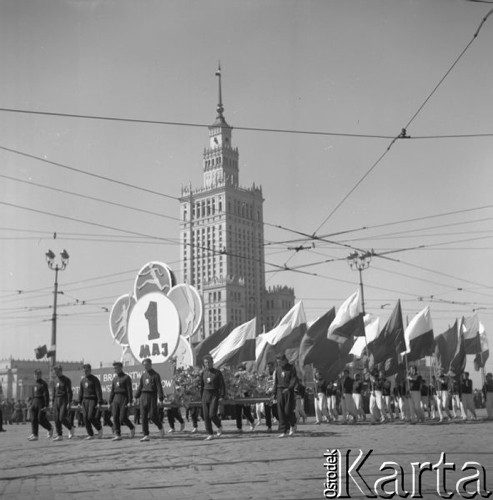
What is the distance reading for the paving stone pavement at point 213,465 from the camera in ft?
24.0

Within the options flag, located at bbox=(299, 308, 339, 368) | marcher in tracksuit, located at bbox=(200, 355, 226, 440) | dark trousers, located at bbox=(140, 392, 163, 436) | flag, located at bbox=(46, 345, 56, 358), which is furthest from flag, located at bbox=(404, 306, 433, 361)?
flag, located at bbox=(46, 345, 56, 358)

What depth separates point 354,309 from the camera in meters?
23.3

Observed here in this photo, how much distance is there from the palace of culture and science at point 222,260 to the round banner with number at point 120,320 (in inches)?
2734

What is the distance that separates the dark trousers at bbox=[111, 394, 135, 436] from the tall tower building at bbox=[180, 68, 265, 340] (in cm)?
7757

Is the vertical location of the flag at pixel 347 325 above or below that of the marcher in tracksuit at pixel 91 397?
above

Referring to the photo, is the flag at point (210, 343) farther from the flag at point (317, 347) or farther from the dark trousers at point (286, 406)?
the dark trousers at point (286, 406)

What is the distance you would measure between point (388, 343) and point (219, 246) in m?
75.3

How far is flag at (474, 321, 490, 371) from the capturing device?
26041mm

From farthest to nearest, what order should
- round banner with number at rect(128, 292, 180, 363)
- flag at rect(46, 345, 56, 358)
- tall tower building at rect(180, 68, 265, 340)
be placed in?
tall tower building at rect(180, 68, 265, 340), flag at rect(46, 345, 56, 358), round banner with number at rect(128, 292, 180, 363)

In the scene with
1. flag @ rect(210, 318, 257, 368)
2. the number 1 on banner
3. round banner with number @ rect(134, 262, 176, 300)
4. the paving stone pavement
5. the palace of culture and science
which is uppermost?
the palace of culture and science

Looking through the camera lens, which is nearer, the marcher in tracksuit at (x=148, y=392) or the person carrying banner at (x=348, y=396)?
the marcher in tracksuit at (x=148, y=392)

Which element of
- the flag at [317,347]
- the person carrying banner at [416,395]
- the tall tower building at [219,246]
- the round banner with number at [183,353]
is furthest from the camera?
the tall tower building at [219,246]

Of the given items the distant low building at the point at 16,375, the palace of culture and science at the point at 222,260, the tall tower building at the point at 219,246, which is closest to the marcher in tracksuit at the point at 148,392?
the tall tower building at the point at 219,246

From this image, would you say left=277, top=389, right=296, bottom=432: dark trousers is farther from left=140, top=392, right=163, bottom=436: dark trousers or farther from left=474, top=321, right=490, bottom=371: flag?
left=474, top=321, right=490, bottom=371: flag
